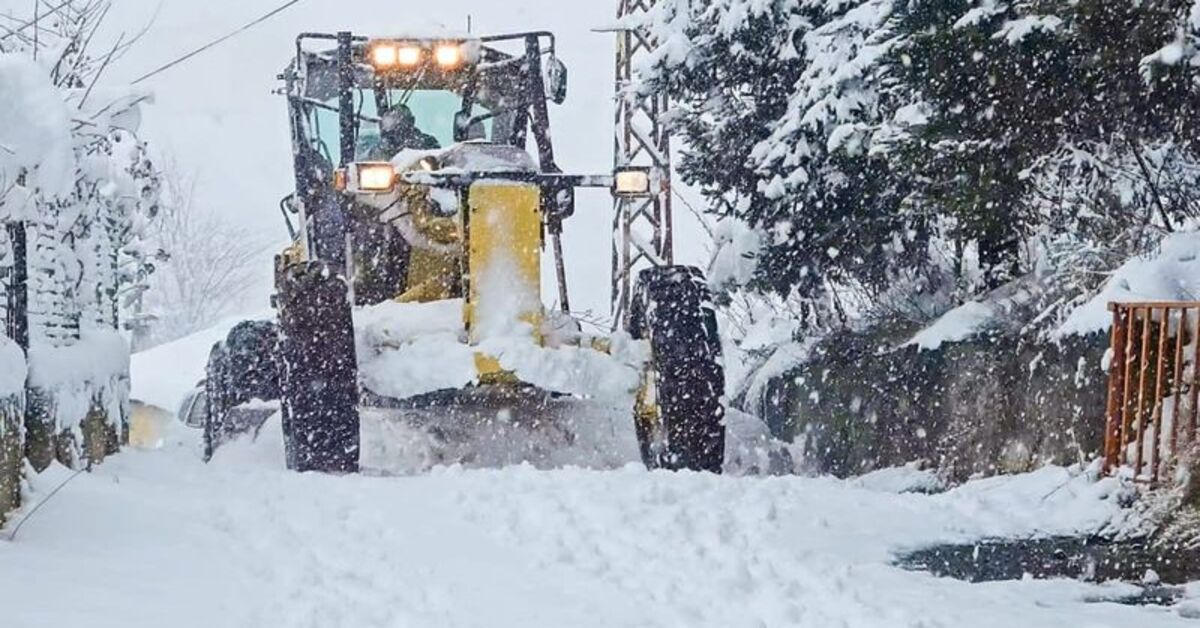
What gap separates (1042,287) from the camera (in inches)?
373

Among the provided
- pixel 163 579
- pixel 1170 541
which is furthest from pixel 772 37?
pixel 163 579

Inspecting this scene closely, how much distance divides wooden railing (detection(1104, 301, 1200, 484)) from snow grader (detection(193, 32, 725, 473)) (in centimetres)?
219

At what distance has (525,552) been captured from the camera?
6.06 metres

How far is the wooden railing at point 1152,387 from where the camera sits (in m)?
6.87

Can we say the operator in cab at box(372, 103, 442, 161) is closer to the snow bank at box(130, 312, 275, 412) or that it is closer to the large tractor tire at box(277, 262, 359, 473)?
the large tractor tire at box(277, 262, 359, 473)

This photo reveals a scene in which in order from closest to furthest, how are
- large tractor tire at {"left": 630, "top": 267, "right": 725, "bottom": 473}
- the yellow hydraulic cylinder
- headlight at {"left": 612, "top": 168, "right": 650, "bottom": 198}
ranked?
large tractor tire at {"left": 630, "top": 267, "right": 725, "bottom": 473} → the yellow hydraulic cylinder → headlight at {"left": 612, "top": 168, "right": 650, "bottom": 198}

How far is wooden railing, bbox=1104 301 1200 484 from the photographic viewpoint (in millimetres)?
6871

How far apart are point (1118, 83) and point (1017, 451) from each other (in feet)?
7.45

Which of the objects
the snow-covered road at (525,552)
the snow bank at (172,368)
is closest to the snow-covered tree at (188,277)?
the snow bank at (172,368)

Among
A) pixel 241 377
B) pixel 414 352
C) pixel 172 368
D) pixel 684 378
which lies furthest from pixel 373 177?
pixel 172 368

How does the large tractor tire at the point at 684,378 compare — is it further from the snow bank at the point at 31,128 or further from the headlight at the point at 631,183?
the snow bank at the point at 31,128

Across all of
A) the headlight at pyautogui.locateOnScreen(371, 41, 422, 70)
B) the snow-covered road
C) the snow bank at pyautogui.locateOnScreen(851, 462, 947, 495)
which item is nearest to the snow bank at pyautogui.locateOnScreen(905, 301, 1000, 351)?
the snow bank at pyautogui.locateOnScreen(851, 462, 947, 495)

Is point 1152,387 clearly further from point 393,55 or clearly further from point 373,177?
point 393,55

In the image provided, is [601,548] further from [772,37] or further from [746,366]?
[746,366]
